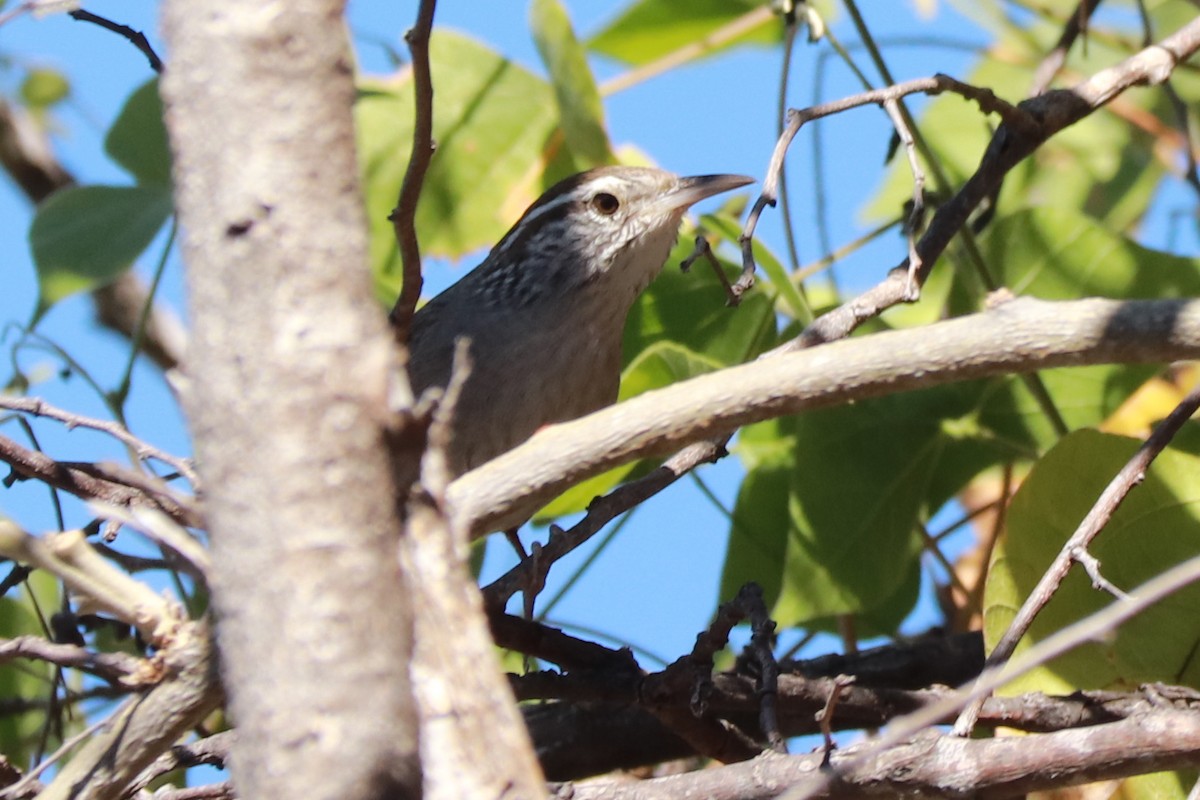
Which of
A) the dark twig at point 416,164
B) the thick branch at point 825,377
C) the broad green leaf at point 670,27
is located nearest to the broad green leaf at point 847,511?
the dark twig at point 416,164

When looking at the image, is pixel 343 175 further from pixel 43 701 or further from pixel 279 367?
pixel 43 701

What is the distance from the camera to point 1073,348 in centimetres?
188

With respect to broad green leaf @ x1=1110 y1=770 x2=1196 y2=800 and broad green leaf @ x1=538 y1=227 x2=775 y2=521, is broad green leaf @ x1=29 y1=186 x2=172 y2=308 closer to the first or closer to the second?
broad green leaf @ x1=538 y1=227 x2=775 y2=521

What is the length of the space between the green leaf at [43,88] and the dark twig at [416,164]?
4.09 m

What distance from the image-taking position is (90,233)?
3.91 meters

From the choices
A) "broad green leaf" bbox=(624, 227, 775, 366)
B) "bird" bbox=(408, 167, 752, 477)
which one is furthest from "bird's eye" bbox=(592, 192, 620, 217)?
"broad green leaf" bbox=(624, 227, 775, 366)

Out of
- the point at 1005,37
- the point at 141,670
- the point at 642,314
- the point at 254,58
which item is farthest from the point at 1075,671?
the point at 1005,37

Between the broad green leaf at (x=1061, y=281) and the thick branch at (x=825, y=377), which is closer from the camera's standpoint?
the thick branch at (x=825, y=377)

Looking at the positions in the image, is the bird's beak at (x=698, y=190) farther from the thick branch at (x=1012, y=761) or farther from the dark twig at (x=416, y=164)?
the thick branch at (x=1012, y=761)

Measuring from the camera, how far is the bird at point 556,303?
165 inches

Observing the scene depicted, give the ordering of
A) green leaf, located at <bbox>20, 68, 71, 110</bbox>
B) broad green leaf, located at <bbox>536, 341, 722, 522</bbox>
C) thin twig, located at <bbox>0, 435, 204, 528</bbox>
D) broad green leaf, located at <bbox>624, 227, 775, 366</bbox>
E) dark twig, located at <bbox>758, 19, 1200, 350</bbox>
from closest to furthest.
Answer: thin twig, located at <bbox>0, 435, 204, 528</bbox> < dark twig, located at <bbox>758, 19, 1200, 350</bbox> < broad green leaf, located at <bbox>536, 341, 722, 522</bbox> < broad green leaf, located at <bbox>624, 227, 775, 366</bbox> < green leaf, located at <bbox>20, 68, 71, 110</bbox>

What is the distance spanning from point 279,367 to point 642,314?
2.96 m

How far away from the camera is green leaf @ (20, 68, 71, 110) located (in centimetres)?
601

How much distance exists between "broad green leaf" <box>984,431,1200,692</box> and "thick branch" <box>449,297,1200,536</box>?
45.7 inches
